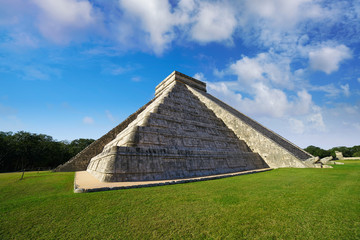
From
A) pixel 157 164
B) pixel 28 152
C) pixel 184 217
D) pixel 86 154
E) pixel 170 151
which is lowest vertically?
pixel 184 217

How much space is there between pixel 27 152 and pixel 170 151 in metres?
31.1

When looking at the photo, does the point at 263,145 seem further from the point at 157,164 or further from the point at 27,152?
the point at 27,152

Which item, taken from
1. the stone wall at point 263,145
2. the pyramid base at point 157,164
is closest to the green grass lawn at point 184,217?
the pyramid base at point 157,164

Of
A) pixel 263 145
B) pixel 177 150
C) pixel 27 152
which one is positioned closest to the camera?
pixel 177 150

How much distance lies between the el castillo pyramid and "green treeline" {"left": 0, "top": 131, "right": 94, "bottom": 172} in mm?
19701

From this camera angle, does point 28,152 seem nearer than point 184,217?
No

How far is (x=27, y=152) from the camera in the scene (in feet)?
90.9

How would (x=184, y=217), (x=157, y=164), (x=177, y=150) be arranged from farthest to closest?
(x=177, y=150) → (x=157, y=164) → (x=184, y=217)

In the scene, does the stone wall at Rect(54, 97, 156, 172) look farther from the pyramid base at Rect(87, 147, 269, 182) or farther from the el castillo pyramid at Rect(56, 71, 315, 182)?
the pyramid base at Rect(87, 147, 269, 182)

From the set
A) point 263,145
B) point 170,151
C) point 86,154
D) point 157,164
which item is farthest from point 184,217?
point 86,154

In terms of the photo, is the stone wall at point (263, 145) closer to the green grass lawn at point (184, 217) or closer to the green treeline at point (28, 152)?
the green grass lawn at point (184, 217)

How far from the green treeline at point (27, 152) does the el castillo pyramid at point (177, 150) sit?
64.6ft

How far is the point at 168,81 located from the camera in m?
24.4

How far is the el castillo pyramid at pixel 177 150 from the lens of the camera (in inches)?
296
